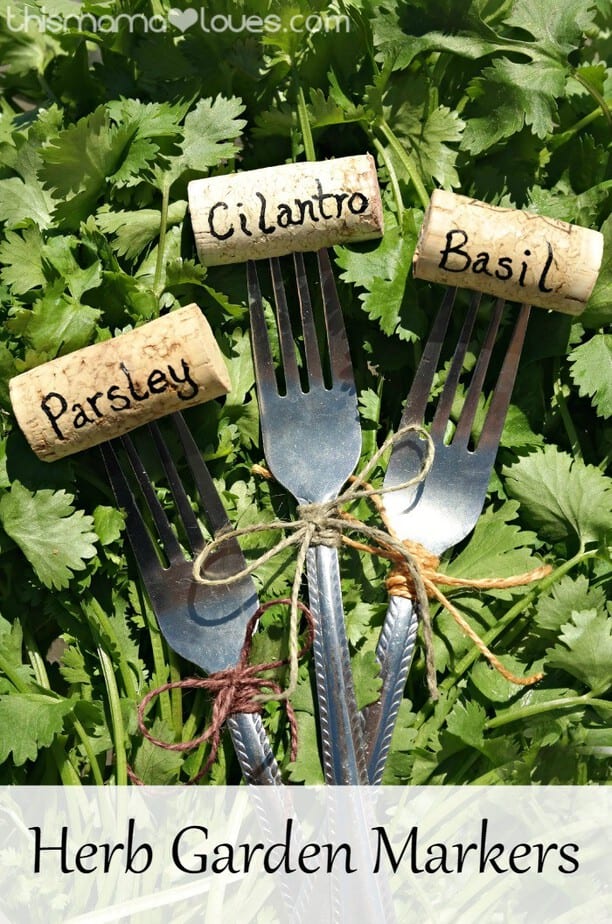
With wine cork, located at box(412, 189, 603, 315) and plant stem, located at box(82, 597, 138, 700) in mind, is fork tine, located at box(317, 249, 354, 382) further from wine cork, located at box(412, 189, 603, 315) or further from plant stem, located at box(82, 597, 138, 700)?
plant stem, located at box(82, 597, 138, 700)

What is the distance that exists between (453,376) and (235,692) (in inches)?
21.7

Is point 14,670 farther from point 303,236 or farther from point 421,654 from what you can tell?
point 303,236

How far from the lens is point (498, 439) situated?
1.26 meters

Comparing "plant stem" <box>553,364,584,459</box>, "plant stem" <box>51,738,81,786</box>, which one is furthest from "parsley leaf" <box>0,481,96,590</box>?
"plant stem" <box>553,364,584,459</box>

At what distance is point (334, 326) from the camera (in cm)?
127

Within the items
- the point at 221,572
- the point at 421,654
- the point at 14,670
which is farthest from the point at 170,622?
the point at 421,654

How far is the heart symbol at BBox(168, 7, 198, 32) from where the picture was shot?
128 cm

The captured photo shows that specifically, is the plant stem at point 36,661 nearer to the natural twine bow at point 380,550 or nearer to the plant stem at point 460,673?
the natural twine bow at point 380,550

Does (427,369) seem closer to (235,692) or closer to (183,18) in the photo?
(235,692)

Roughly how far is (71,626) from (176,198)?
66cm

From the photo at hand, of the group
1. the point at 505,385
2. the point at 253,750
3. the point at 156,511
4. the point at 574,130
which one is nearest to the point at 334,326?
the point at 505,385

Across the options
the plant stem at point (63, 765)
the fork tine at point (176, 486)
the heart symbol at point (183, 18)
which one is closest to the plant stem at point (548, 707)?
the fork tine at point (176, 486)

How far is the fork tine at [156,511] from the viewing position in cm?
122

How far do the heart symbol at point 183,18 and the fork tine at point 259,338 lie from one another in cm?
38
